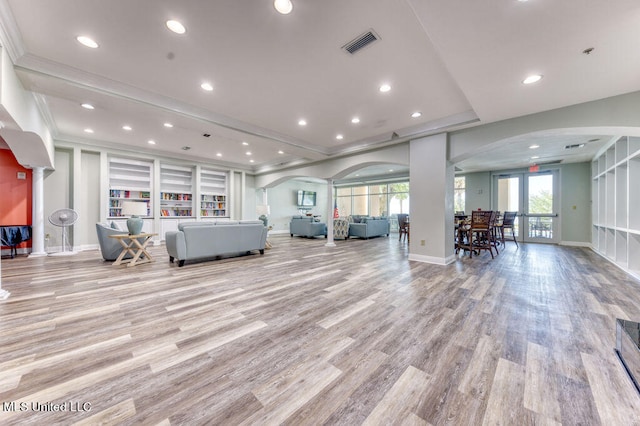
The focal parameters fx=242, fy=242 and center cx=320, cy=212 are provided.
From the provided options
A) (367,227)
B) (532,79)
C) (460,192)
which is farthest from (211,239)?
(460,192)

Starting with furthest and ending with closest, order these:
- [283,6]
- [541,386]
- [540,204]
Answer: [540,204], [283,6], [541,386]

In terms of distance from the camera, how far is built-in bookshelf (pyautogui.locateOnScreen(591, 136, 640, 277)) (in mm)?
3918

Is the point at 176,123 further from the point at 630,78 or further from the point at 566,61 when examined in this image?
the point at 630,78

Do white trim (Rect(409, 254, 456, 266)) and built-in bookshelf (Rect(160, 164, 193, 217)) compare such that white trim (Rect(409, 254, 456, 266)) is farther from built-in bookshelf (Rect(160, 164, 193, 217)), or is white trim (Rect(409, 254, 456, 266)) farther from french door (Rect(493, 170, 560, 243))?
built-in bookshelf (Rect(160, 164, 193, 217))

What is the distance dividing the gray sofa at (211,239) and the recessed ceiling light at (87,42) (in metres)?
2.78

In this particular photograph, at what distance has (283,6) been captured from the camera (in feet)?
6.62

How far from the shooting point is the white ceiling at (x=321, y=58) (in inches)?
79.7

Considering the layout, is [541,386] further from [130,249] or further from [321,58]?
[130,249]

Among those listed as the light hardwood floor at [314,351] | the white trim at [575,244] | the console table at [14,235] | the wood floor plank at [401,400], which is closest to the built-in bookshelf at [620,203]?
the light hardwood floor at [314,351]

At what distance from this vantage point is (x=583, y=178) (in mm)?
7266

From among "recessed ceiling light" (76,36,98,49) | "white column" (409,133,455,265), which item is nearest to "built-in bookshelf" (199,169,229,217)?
"recessed ceiling light" (76,36,98,49)

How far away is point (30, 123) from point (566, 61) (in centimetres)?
701

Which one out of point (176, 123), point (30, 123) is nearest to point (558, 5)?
point (176, 123)

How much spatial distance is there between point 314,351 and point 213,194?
8.57 m
